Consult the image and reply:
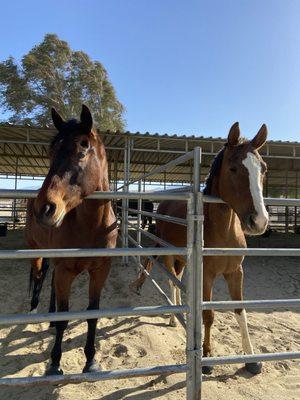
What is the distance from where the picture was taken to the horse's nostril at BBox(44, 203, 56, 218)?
175 cm

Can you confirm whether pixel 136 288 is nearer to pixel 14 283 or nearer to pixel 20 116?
pixel 14 283

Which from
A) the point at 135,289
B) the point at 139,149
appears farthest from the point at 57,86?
the point at 135,289

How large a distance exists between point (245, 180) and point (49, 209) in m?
1.28

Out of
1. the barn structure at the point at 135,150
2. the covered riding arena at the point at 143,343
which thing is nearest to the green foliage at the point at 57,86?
the barn structure at the point at 135,150

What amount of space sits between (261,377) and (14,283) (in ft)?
14.8

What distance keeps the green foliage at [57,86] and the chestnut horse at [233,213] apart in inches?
744

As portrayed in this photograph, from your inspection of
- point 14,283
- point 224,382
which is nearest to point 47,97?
point 14,283

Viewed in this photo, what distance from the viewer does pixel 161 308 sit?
1985mm

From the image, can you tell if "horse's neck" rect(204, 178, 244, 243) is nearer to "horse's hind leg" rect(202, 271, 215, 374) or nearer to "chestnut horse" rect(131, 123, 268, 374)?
"chestnut horse" rect(131, 123, 268, 374)

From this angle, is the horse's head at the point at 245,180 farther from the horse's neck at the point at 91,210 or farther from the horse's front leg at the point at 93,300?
the horse's front leg at the point at 93,300

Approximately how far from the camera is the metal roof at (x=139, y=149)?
7.67 meters

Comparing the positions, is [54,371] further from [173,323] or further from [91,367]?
[173,323]

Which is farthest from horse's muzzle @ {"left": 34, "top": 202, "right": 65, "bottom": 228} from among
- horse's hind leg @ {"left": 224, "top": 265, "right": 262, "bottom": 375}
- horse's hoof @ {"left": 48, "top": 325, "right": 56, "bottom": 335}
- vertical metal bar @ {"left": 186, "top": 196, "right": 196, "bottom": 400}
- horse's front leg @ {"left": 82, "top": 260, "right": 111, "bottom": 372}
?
horse's hoof @ {"left": 48, "top": 325, "right": 56, "bottom": 335}

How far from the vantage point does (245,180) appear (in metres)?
2.21
